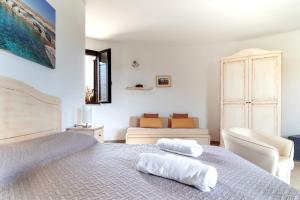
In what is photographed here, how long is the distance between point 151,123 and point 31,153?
3.75 m

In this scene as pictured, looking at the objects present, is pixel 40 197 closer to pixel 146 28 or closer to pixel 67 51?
pixel 67 51

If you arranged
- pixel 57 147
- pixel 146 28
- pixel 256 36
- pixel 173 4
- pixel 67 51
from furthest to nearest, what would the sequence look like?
1. pixel 256 36
2. pixel 146 28
3. pixel 173 4
4. pixel 67 51
5. pixel 57 147

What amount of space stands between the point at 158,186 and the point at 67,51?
2.26 metres

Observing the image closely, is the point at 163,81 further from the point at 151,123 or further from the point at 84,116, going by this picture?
the point at 84,116

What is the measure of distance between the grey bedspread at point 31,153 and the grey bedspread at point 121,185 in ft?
0.12

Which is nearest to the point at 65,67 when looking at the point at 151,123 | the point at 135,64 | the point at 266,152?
the point at 266,152

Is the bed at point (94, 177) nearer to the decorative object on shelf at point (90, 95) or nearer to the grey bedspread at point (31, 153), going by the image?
the grey bedspread at point (31, 153)

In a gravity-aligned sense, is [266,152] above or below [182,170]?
below

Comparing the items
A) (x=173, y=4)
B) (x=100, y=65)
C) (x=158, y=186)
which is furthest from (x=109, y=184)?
(x=100, y=65)

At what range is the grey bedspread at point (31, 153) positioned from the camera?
106 cm

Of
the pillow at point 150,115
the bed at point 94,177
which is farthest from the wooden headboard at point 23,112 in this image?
the pillow at point 150,115

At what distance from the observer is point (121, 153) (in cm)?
169

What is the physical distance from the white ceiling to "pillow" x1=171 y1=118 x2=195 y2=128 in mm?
1797

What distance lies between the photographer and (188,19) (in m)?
3.74
